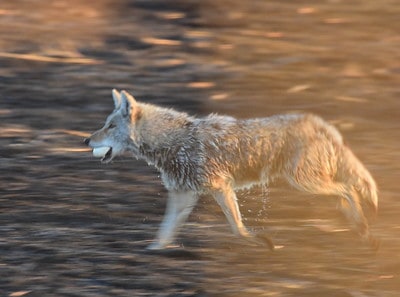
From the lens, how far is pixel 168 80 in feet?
47.2

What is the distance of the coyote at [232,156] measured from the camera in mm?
8586

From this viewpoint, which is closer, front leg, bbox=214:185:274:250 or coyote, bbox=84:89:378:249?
front leg, bbox=214:185:274:250

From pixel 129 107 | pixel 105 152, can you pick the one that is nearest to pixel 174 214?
pixel 105 152

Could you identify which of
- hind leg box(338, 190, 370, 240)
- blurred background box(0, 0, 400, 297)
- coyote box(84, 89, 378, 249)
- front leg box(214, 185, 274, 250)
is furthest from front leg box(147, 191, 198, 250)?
hind leg box(338, 190, 370, 240)

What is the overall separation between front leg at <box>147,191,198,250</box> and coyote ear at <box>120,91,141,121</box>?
76cm

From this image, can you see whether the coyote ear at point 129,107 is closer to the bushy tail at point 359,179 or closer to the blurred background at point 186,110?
the blurred background at point 186,110

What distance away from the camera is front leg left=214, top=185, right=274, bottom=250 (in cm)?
847

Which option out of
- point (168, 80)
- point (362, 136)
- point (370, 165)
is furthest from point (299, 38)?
point (370, 165)

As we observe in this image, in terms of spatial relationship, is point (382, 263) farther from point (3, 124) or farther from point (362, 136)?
point (3, 124)

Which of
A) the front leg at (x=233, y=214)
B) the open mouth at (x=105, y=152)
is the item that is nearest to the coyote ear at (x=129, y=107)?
the open mouth at (x=105, y=152)

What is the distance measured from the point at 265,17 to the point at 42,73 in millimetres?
4153

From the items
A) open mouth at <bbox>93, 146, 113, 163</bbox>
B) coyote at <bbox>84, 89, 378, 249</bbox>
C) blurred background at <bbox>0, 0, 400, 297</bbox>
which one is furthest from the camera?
open mouth at <bbox>93, 146, 113, 163</bbox>

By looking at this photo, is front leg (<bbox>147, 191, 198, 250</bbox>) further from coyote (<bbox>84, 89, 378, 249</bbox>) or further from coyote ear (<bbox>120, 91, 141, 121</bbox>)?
coyote ear (<bbox>120, 91, 141, 121</bbox>)

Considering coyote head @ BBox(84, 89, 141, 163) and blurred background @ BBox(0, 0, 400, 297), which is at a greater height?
coyote head @ BBox(84, 89, 141, 163)
